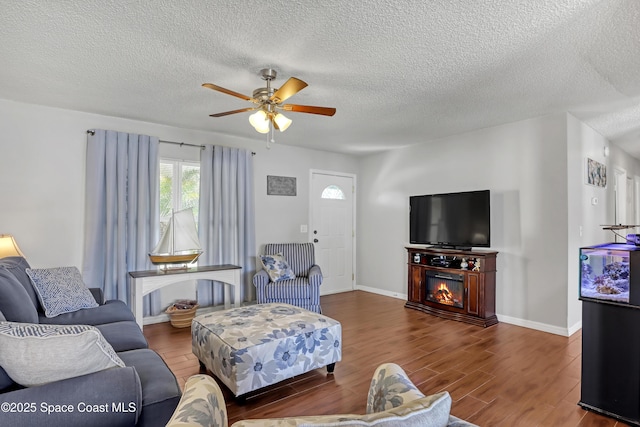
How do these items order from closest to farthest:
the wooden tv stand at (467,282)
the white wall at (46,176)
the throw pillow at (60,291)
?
the throw pillow at (60,291) → the white wall at (46,176) → the wooden tv stand at (467,282)

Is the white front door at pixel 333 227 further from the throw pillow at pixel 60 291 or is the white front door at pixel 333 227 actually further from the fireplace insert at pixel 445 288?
the throw pillow at pixel 60 291

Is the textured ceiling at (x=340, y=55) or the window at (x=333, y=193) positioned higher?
the textured ceiling at (x=340, y=55)

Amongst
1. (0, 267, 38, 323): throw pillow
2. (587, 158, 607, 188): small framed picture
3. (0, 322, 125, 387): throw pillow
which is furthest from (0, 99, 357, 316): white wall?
(587, 158, 607, 188): small framed picture

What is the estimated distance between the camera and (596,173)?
436cm

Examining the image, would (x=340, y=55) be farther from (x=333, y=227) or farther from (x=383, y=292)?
(x=383, y=292)

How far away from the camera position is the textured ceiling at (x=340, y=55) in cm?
196

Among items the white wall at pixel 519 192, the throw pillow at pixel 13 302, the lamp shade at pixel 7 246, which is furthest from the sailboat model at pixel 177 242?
the white wall at pixel 519 192

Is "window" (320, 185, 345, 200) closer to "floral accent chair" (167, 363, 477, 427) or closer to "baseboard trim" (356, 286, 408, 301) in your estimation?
"baseboard trim" (356, 286, 408, 301)

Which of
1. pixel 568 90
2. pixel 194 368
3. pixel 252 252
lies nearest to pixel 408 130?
pixel 568 90

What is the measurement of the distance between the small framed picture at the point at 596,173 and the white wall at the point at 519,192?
74 centimetres

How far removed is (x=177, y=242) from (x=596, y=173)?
5252mm

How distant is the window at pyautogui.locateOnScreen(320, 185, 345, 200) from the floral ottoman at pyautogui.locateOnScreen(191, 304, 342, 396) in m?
3.20

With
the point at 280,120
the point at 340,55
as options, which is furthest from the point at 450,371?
the point at 340,55

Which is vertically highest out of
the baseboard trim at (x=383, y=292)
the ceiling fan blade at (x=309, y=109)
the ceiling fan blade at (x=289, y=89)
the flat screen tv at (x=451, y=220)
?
the ceiling fan blade at (x=289, y=89)
